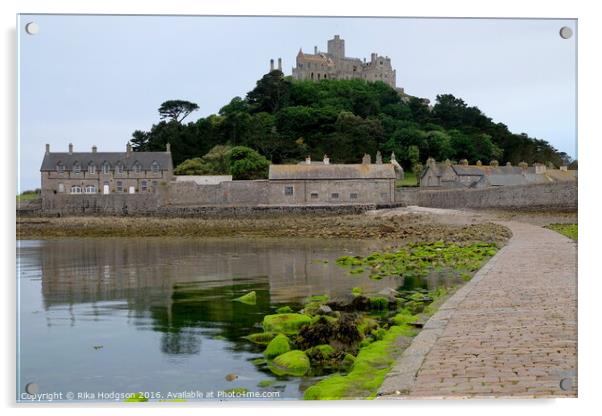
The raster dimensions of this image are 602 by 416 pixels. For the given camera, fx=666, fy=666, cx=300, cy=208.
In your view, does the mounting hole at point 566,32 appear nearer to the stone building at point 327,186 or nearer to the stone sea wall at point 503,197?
the stone sea wall at point 503,197

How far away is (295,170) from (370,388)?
1493 inches

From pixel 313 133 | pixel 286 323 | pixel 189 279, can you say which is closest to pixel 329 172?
pixel 313 133

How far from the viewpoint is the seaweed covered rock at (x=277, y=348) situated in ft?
24.3

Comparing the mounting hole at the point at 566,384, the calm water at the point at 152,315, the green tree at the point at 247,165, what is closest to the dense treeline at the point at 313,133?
the green tree at the point at 247,165

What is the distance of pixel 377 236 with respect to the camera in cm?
2670

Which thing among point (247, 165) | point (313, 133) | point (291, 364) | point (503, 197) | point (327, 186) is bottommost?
point (291, 364)

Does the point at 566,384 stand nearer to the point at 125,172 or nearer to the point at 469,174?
the point at 125,172

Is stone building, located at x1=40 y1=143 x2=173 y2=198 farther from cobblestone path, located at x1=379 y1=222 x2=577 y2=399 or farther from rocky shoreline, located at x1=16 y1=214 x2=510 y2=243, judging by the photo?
cobblestone path, located at x1=379 y1=222 x2=577 y2=399

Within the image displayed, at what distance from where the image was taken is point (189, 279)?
14477 mm

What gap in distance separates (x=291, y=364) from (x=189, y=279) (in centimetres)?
794

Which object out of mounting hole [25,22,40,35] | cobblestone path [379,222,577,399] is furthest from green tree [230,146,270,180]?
mounting hole [25,22,40,35]

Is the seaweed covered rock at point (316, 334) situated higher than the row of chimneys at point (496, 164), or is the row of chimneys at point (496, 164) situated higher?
the row of chimneys at point (496, 164)

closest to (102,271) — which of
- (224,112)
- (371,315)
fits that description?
(371,315)

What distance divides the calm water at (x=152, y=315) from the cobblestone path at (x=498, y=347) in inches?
50.2
